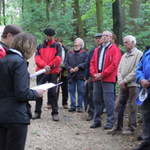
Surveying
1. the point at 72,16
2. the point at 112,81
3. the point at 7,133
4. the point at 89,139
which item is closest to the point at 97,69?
the point at 112,81

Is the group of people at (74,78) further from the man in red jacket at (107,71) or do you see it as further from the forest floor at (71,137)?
the forest floor at (71,137)

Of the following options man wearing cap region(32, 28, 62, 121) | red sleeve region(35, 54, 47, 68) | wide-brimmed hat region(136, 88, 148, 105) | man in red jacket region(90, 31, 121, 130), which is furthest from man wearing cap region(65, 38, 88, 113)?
wide-brimmed hat region(136, 88, 148, 105)

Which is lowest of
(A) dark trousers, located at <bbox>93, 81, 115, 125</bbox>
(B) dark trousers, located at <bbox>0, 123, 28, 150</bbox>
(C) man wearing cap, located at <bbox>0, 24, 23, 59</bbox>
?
(A) dark trousers, located at <bbox>93, 81, 115, 125</bbox>

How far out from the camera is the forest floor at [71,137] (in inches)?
229

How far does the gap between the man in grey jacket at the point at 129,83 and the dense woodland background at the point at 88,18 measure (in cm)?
318

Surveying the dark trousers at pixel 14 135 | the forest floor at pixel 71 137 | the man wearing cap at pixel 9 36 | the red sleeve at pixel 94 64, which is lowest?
the forest floor at pixel 71 137

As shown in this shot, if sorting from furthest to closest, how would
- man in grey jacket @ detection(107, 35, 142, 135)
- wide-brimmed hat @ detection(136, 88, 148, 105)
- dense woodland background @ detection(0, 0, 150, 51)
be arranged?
dense woodland background @ detection(0, 0, 150, 51), man in grey jacket @ detection(107, 35, 142, 135), wide-brimmed hat @ detection(136, 88, 148, 105)

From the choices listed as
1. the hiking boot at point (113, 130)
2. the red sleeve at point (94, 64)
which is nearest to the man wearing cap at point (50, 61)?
the red sleeve at point (94, 64)

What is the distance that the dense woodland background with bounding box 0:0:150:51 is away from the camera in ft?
33.9

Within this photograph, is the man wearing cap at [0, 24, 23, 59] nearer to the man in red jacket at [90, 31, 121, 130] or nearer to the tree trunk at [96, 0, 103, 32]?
the man in red jacket at [90, 31, 121, 130]

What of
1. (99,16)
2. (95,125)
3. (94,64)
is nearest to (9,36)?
(94,64)

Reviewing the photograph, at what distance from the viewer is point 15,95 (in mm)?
3145

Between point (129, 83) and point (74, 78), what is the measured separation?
2.74 metres

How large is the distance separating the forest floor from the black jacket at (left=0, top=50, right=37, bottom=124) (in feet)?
8.27
